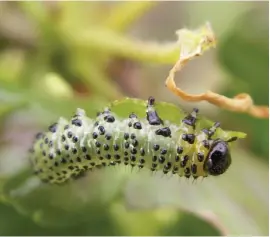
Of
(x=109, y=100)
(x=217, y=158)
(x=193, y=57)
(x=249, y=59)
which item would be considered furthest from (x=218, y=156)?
(x=249, y=59)

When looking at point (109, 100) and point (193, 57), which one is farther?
point (109, 100)

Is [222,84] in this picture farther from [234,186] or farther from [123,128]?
[123,128]

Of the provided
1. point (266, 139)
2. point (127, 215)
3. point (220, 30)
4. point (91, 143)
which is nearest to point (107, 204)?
point (127, 215)

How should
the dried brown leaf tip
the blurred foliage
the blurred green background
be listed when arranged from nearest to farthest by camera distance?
the dried brown leaf tip → the blurred green background → the blurred foliage

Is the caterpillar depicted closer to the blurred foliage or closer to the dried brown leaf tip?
the dried brown leaf tip

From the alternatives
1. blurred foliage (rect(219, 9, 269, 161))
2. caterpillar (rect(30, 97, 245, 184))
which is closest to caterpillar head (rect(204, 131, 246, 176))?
caterpillar (rect(30, 97, 245, 184))

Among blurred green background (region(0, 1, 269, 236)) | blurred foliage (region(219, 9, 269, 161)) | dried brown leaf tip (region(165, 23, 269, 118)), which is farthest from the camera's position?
blurred foliage (region(219, 9, 269, 161))

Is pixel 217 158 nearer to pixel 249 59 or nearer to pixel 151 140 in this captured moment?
pixel 151 140
